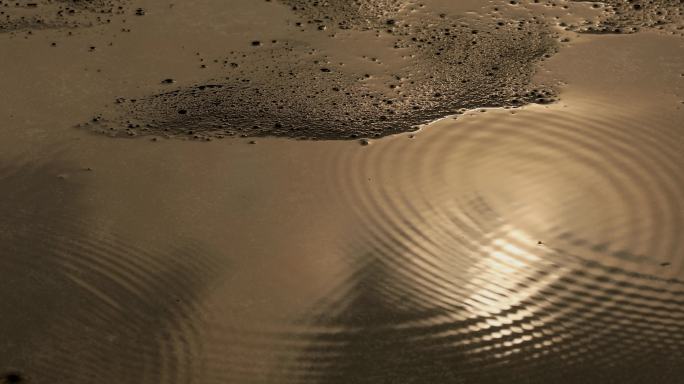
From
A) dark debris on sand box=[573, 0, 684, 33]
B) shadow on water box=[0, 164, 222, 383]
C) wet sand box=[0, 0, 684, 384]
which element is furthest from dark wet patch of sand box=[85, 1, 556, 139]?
shadow on water box=[0, 164, 222, 383]

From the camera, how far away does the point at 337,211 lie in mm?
2871

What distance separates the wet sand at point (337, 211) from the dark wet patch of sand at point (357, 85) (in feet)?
0.05

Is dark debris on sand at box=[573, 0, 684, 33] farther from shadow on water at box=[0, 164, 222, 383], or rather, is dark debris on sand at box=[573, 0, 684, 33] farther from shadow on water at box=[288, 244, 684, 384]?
shadow on water at box=[0, 164, 222, 383]

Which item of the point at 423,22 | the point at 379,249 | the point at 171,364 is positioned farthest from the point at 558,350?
the point at 423,22

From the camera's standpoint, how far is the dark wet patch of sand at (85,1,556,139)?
3.29 m

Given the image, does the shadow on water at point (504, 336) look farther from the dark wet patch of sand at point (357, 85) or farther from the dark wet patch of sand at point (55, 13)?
the dark wet patch of sand at point (55, 13)

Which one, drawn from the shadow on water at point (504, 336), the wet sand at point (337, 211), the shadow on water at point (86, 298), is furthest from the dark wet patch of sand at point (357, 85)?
the shadow on water at point (504, 336)

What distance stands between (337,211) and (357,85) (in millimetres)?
843

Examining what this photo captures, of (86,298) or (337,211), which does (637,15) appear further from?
(86,298)

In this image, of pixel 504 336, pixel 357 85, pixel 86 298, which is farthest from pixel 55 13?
pixel 504 336

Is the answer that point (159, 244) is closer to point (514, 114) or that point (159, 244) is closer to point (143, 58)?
point (143, 58)

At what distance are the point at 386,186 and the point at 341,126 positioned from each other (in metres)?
0.42

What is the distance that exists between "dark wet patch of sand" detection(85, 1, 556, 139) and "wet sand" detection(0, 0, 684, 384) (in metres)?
0.01

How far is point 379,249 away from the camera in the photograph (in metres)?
2.72
